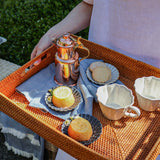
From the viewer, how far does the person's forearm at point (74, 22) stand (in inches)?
40.9

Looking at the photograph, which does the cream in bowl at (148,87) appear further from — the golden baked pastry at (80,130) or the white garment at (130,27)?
the golden baked pastry at (80,130)

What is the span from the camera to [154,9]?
88cm

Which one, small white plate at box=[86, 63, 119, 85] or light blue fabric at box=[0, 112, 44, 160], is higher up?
small white plate at box=[86, 63, 119, 85]

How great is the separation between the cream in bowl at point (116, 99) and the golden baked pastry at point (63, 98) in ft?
0.35

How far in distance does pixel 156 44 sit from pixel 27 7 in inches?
72.1

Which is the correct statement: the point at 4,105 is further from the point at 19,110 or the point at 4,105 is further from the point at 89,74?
the point at 89,74

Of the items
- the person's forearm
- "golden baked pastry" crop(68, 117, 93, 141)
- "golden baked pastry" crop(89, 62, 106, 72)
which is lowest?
"golden baked pastry" crop(68, 117, 93, 141)

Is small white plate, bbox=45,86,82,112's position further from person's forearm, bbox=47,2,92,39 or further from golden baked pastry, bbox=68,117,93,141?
person's forearm, bbox=47,2,92,39

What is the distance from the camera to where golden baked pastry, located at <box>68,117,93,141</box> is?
726 mm

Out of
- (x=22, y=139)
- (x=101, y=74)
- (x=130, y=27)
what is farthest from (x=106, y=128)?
(x=22, y=139)

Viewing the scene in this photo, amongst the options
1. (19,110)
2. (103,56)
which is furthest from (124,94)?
(19,110)

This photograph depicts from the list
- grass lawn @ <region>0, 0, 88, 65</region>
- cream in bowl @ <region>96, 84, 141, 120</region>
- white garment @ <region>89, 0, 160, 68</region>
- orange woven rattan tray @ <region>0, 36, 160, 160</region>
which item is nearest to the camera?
orange woven rattan tray @ <region>0, 36, 160, 160</region>

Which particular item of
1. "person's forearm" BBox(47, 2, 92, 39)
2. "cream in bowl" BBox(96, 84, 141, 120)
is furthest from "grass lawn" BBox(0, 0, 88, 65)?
"cream in bowl" BBox(96, 84, 141, 120)

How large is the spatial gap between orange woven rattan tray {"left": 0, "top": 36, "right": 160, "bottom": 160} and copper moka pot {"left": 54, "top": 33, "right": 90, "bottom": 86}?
0.11 metres
